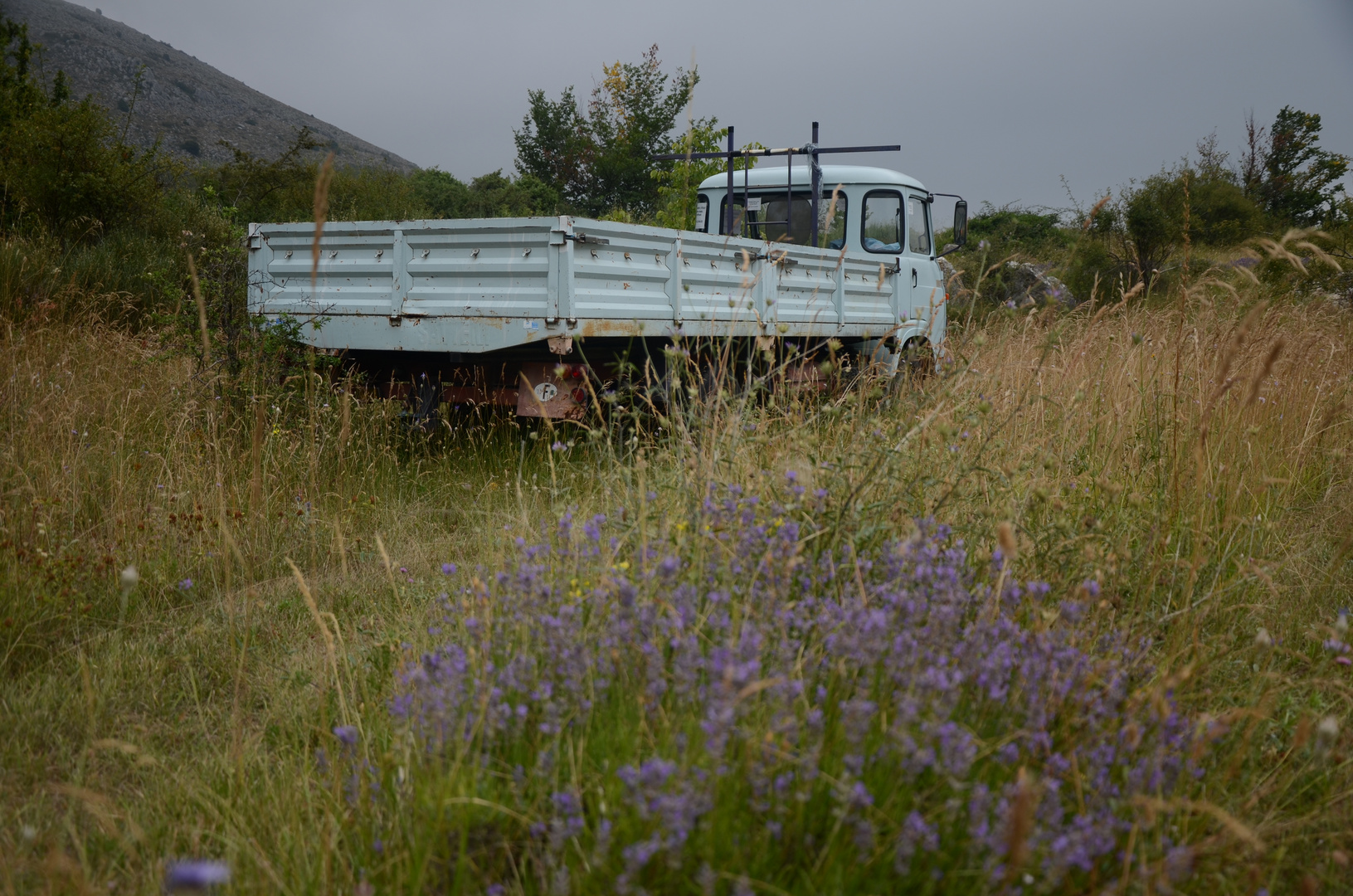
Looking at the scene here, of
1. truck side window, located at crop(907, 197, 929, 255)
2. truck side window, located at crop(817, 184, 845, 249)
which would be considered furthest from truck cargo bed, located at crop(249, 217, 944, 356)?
truck side window, located at crop(907, 197, 929, 255)

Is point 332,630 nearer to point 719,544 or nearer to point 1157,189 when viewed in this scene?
point 719,544

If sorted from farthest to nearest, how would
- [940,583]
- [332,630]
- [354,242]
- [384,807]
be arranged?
1. [354,242]
2. [332,630]
3. [940,583]
4. [384,807]

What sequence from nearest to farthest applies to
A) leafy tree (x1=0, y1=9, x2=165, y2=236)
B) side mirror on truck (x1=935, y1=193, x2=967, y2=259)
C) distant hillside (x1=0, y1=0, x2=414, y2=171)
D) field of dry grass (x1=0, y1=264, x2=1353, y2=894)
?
1. field of dry grass (x1=0, y1=264, x2=1353, y2=894)
2. side mirror on truck (x1=935, y1=193, x2=967, y2=259)
3. leafy tree (x1=0, y1=9, x2=165, y2=236)
4. distant hillside (x1=0, y1=0, x2=414, y2=171)

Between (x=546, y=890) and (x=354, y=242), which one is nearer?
(x=546, y=890)

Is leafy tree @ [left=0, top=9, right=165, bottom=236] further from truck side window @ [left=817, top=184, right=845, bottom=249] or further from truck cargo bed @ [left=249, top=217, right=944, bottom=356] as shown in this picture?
truck side window @ [left=817, top=184, right=845, bottom=249]

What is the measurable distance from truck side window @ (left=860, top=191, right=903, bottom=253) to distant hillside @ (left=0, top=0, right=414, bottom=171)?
50.0 meters

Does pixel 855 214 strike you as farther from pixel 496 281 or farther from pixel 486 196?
pixel 486 196

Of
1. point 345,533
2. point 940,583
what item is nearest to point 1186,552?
point 940,583

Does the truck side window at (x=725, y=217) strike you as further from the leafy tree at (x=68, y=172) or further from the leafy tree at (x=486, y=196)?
the leafy tree at (x=486, y=196)

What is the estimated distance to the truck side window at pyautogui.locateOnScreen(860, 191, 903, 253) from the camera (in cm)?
915

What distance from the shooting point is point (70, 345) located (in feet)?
20.4

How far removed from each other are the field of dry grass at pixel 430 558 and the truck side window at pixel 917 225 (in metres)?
4.11

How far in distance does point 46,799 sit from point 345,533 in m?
2.11

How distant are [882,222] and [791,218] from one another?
1.03m
